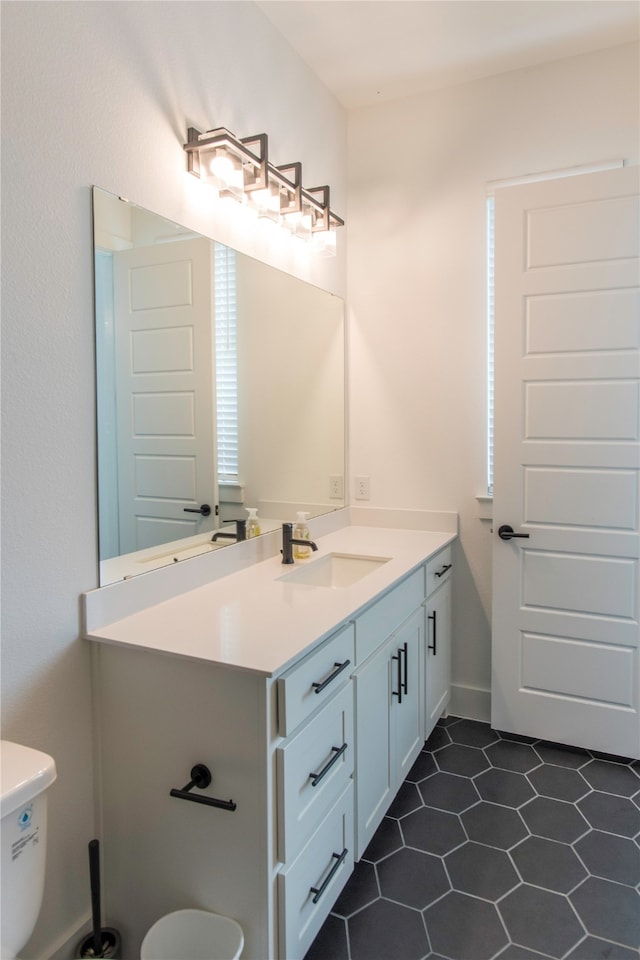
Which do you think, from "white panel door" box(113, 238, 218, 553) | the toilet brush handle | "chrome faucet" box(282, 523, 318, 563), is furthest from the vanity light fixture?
the toilet brush handle

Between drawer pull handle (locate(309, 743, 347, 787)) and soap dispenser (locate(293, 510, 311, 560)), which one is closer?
drawer pull handle (locate(309, 743, 347, 787))

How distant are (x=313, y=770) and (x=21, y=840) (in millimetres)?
619

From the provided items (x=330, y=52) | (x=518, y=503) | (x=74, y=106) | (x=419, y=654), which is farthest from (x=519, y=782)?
(x=330, y=52)

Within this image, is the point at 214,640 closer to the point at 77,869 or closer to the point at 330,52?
the point at 77,869

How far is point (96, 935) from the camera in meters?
1.37

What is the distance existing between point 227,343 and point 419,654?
1296mm

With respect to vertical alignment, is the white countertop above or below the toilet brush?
above

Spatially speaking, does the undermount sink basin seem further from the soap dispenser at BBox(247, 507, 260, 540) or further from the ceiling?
the ceiling

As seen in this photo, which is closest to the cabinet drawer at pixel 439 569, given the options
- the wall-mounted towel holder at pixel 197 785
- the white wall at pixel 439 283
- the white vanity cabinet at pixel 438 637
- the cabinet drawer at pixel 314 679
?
the white vanity cabinet at pixel 438 637

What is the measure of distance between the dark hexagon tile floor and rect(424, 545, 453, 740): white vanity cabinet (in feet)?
0.64

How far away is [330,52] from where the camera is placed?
2.36 metres

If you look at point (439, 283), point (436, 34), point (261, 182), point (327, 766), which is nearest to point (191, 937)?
point (327, 766)

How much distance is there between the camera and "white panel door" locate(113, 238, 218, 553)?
156 centimetres

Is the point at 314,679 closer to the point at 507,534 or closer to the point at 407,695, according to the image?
the point at 407,695
